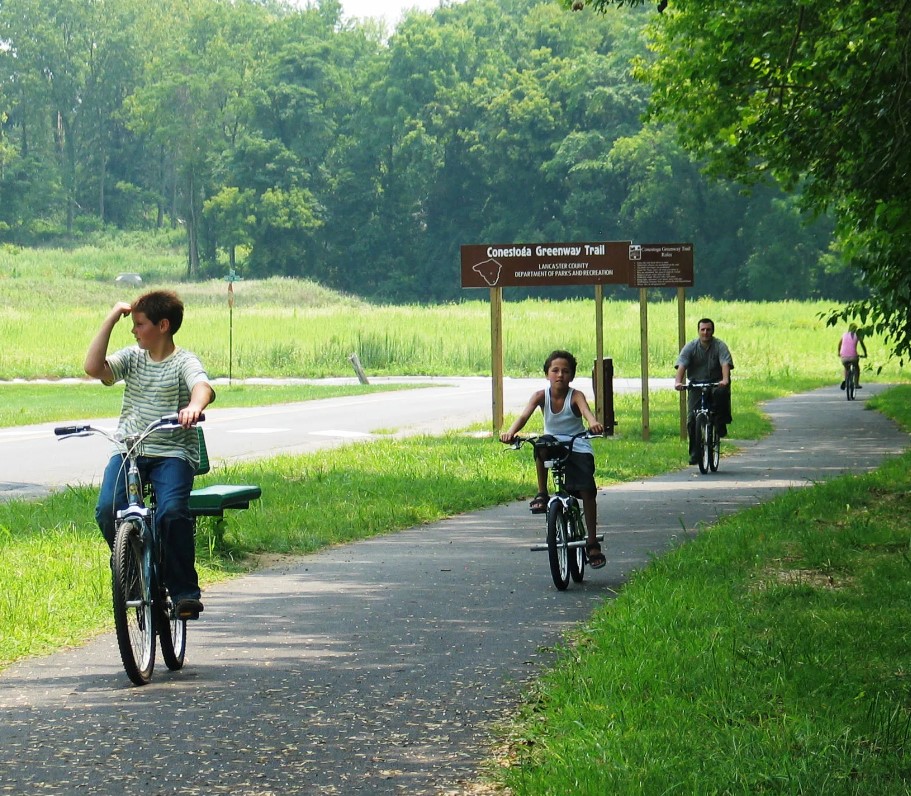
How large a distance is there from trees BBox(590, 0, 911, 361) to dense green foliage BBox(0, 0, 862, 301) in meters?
82.0

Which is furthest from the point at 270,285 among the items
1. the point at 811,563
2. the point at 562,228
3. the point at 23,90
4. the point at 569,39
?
the point at 811,563

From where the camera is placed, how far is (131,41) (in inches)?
5689

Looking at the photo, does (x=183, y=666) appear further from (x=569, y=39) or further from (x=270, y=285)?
(x=569, y=39)

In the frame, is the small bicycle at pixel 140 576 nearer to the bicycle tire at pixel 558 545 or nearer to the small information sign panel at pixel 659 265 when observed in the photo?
the bicycle tire at pixel 558 545

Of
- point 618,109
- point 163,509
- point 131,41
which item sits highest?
point 131,41

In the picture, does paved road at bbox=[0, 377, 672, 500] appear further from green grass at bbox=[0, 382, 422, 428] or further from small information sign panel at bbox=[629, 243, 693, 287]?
small information sign panel at bbox=[629, 243, 693, 287]

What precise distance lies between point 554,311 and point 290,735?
72089 millimetres

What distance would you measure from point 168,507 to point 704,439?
11.7 meters

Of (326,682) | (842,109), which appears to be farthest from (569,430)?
(842,109)

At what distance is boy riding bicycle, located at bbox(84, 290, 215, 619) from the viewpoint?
7.68m

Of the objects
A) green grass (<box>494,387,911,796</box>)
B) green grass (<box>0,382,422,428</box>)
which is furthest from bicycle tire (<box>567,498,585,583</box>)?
green grass (<box>0,382,422,428</box>)

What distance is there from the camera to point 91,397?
38.2 metres

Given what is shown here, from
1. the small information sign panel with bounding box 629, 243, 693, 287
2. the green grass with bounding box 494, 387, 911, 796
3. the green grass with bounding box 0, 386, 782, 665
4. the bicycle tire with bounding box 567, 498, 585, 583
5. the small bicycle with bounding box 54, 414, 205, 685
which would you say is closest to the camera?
the green grass with bounding box 494, 387, 911, 796

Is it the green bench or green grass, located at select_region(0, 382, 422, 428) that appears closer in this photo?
the green bench
